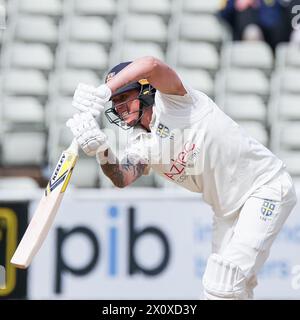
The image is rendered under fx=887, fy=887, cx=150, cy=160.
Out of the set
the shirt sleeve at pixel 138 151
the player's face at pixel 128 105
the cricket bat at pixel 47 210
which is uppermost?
the player's face at pixel 128 105

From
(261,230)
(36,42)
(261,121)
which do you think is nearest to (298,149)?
(261,121)

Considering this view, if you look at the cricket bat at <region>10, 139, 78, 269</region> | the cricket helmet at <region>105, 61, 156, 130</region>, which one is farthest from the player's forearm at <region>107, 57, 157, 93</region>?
the cricket bat at <region>10, 139, 78, 269</region>

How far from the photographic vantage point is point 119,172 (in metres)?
4.09

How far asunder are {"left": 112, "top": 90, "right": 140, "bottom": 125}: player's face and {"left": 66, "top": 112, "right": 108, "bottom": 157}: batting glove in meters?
0.33

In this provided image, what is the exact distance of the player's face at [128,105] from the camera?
4.00 metres

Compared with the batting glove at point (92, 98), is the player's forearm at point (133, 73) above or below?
above

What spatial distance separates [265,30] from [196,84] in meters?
0.88

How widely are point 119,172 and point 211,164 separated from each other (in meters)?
0.43

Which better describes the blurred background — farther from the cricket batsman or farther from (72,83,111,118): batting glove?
(72,83,111,118): batting glove

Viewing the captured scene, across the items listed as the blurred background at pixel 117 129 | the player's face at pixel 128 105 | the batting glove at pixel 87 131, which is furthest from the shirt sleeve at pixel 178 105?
the blurred background at pixel 117 129

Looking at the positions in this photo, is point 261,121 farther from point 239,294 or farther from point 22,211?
point 239,294

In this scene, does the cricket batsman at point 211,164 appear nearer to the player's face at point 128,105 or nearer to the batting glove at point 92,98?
the player's face at point 128,105

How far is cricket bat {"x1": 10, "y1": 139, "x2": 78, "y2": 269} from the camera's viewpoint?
3941 mm

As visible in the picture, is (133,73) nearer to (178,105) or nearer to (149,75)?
(149,75)
